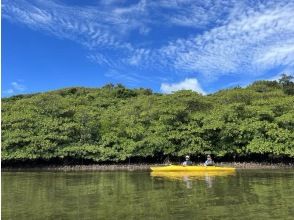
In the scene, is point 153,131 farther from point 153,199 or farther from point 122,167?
point 153,199

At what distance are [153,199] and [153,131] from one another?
24.4m

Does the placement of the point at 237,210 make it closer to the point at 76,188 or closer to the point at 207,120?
the point at 76,188

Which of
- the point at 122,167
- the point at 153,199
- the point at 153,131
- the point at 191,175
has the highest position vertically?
the point at 153,131

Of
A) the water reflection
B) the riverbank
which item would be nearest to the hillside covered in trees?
the riverbank

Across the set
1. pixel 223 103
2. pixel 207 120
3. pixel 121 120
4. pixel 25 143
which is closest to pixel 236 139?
pixel 207 120

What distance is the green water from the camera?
15992mm

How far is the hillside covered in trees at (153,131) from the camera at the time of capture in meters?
41.4

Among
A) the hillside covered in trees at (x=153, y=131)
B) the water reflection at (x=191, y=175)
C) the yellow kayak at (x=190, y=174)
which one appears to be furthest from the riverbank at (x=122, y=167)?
the water reflection at (x=191, y=175)

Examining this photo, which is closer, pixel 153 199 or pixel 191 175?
pixel 153 199

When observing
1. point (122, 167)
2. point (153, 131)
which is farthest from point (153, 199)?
point (153, 131)

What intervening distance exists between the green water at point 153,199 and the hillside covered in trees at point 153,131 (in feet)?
44.6

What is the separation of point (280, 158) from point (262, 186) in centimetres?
1986

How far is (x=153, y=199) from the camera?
19.7 metres

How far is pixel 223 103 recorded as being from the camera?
48.6 metres
